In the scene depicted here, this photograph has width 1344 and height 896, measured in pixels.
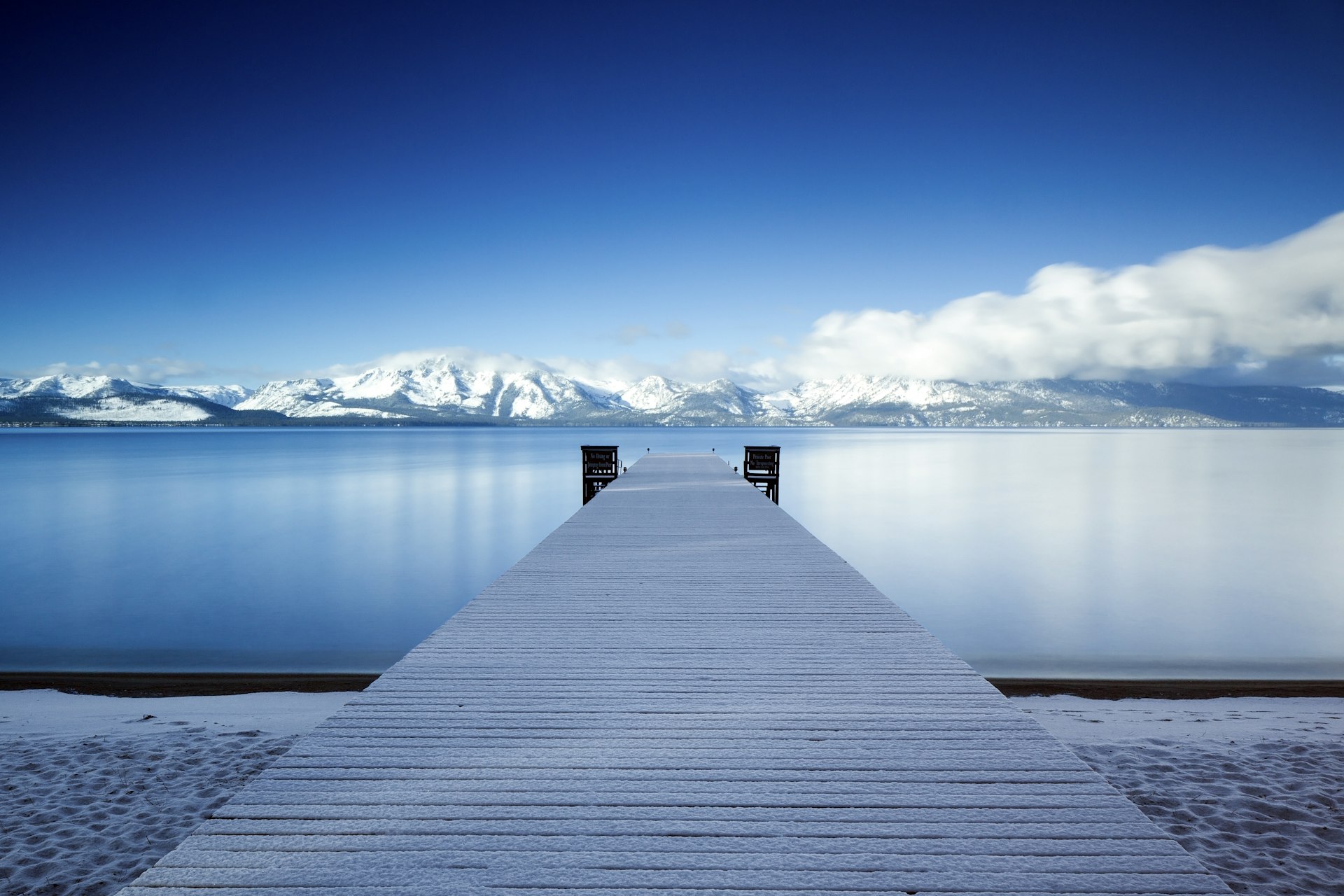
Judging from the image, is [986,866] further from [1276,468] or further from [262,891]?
[1276,468]

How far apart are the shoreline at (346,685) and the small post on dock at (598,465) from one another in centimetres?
1018

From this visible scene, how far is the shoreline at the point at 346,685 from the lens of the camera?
7.25 m

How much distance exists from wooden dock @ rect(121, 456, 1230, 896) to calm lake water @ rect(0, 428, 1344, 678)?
5.74 meters

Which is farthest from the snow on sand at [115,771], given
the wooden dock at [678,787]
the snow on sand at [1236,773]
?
the snow on sand at [1236,773]

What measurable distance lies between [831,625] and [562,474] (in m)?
33.3

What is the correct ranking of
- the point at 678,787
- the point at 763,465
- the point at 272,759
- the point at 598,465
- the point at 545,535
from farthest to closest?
the point at 545,535 → the point at 598,465 → the point at 763,465 → the point at 272,759 → the point at 678,787

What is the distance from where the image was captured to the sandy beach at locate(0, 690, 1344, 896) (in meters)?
3.83

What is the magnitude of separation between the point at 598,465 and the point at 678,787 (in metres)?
16.5

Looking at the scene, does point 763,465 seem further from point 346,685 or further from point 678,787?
point 678,787

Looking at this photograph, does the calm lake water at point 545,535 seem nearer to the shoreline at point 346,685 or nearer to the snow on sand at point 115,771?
the shoreline at point 346,685

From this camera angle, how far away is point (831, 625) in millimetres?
4742

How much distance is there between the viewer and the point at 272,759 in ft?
17.1

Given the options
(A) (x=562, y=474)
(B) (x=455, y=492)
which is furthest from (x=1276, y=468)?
(B) (x=455, y=492)

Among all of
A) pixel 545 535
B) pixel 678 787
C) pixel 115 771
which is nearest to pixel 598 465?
pixel 545 535
